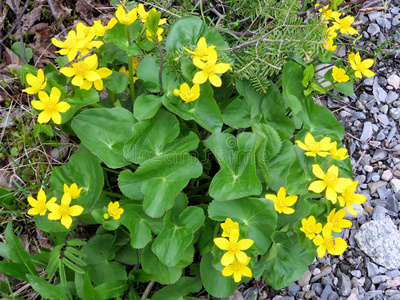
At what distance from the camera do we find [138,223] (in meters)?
1.92

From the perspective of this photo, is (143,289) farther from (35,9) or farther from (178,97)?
(35,9)

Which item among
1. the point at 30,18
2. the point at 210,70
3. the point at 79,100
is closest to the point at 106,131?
the point at 79,100

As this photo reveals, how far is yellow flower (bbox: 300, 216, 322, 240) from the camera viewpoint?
169 centimetres

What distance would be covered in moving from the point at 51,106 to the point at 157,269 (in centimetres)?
91

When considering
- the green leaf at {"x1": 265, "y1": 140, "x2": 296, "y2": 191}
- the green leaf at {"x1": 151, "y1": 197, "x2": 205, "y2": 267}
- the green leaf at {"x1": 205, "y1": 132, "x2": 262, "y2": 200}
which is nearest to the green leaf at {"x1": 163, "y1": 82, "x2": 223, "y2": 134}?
the green leaf at {"x1": 205, "y1": 132, "x2": 262, "y2": 200}

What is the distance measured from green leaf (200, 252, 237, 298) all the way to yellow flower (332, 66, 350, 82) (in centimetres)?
113

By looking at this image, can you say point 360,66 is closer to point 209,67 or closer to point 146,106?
point 209,67

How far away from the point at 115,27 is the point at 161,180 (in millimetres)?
766

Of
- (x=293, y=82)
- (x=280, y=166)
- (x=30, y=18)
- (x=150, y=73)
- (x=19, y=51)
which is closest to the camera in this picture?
(x=280, y=166)

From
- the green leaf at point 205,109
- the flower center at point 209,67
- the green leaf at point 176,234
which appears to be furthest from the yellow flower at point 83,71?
the green leaf at point 176,234

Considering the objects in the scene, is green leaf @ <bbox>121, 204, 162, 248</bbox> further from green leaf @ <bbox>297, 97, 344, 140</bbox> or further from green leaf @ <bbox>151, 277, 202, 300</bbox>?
green leaf @ <bbox>297, 97, 344, 140</bbox>

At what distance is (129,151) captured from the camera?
1954mm

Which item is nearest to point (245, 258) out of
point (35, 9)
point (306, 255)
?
point (306, 255)

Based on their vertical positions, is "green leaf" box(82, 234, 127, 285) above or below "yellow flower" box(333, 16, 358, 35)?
below
